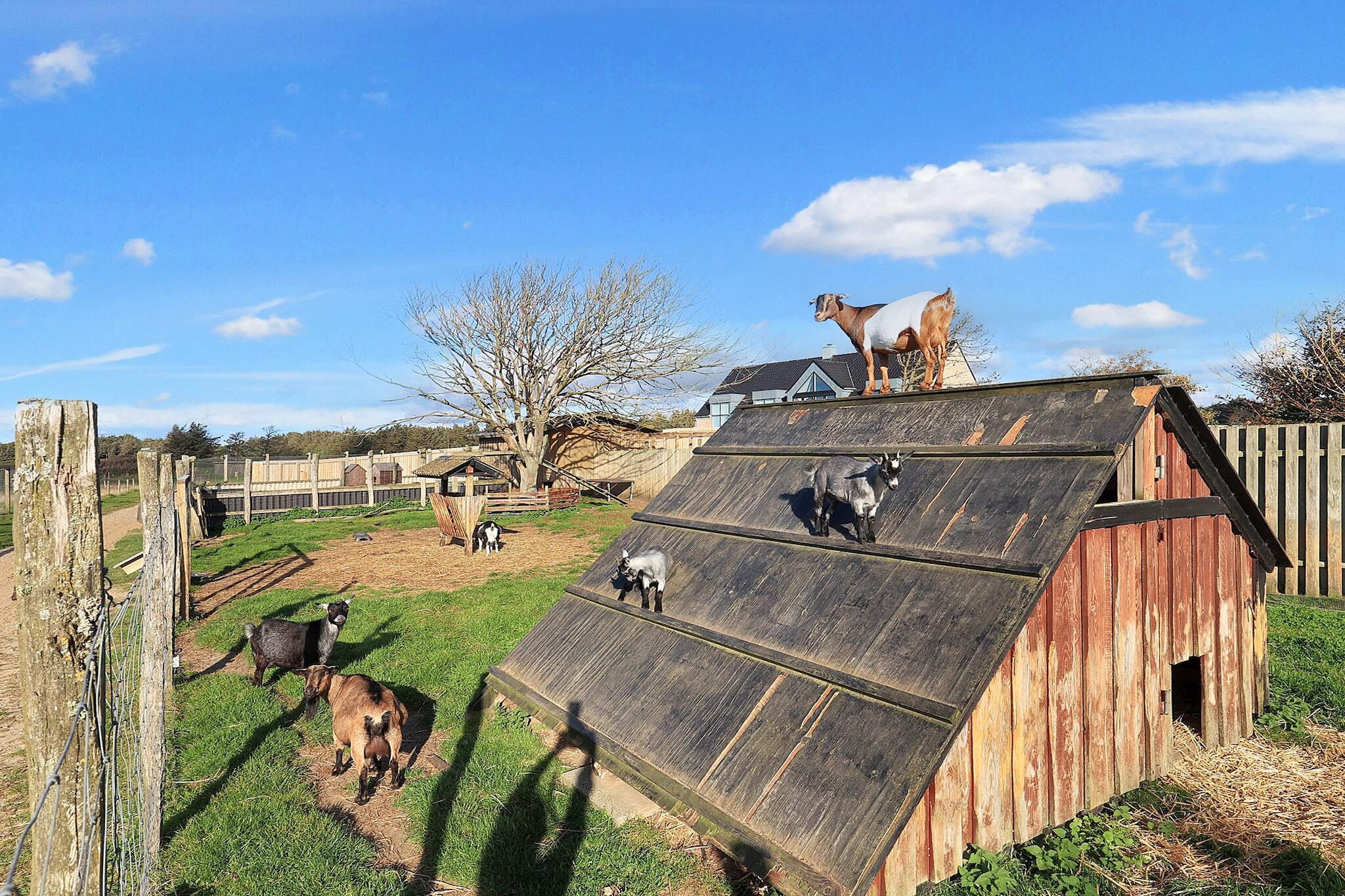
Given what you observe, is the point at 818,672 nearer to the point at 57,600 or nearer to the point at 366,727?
the point at 366,727

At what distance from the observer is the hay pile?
190 inches

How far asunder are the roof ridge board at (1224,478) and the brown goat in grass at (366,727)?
21.8 feet

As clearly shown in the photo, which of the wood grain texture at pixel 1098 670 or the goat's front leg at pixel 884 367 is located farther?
the goat's front leg at pixel 884 367

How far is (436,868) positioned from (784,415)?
5614 mm

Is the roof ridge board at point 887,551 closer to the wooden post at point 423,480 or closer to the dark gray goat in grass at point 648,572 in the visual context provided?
the dark gray goat in grass at point 648,572

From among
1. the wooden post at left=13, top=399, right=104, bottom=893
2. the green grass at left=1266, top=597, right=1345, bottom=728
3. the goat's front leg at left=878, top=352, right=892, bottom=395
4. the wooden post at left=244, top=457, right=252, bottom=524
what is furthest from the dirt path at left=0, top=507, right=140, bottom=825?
the green grass at left=1266, top=597, right=1345, bottom=728

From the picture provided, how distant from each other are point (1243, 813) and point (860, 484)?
3.68 metres

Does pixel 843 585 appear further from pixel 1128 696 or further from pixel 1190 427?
pixel 1190 427

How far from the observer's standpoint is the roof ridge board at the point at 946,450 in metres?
5.03

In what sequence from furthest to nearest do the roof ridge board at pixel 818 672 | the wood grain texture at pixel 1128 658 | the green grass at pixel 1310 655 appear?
the green grass at pixel 1310 655 < the wood grain texture at pixel 1128 658 < the roof ridge board at pixel 818 672

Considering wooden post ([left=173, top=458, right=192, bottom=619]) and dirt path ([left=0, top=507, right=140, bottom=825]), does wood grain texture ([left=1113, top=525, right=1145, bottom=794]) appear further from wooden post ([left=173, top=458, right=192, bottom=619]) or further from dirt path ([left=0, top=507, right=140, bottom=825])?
wooden post ([left=173, top=458, right=192, bottom=619])

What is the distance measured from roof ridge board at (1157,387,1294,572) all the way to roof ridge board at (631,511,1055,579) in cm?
211

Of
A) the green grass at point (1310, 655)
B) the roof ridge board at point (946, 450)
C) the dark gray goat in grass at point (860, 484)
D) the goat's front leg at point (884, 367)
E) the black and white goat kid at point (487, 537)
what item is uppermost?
the goat's front leg at point (884, 367)

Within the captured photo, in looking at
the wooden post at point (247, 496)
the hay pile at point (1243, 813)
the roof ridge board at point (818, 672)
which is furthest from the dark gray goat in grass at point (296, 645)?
the wooden post at point (247, 496)
